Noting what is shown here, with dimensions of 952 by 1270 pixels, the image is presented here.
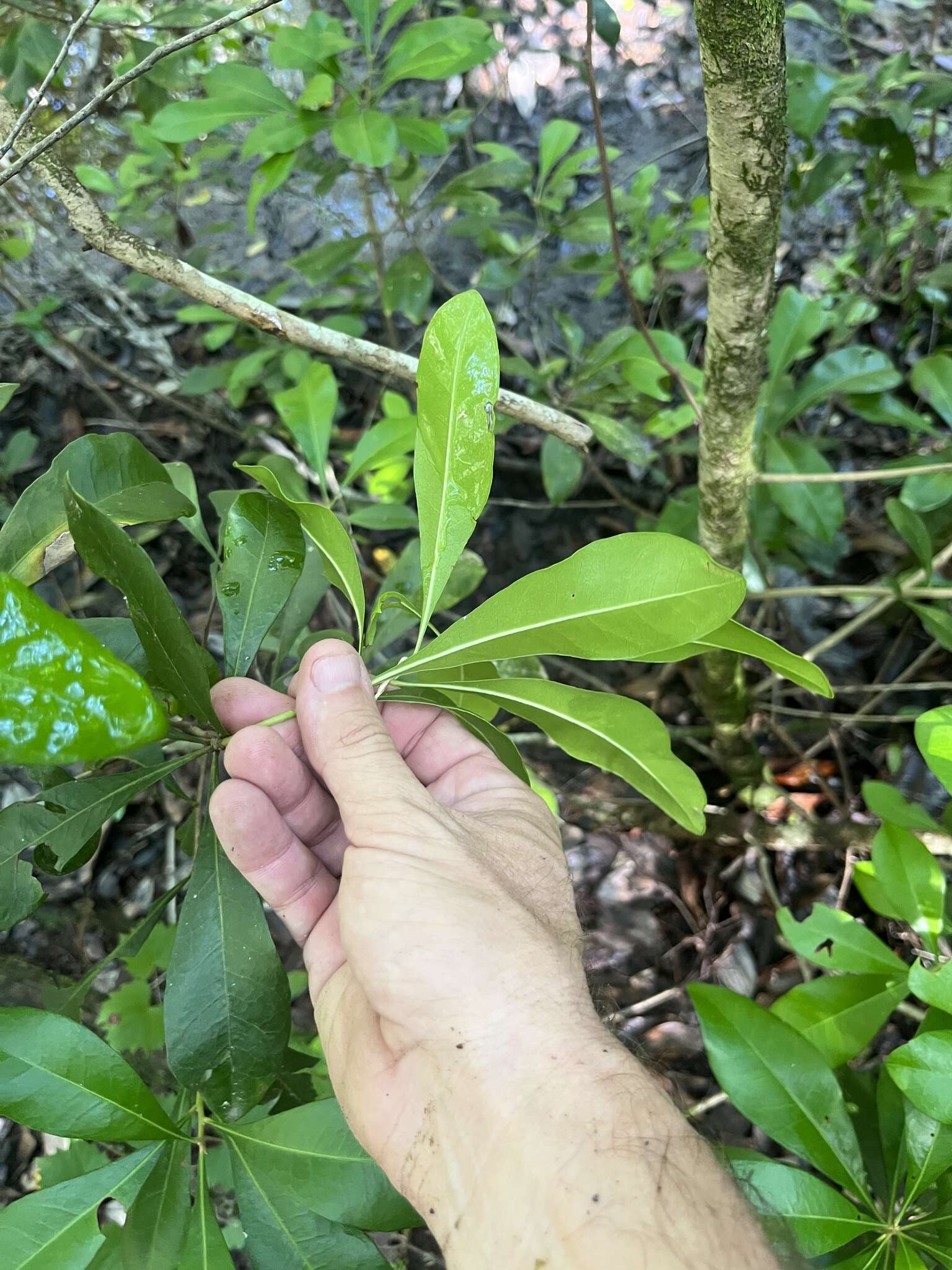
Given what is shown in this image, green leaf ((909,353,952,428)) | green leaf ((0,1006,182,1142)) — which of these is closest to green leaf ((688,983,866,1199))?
green leaf ((0,1006,182,1142))

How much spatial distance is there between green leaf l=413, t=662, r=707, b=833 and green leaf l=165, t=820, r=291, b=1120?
38 centimetres

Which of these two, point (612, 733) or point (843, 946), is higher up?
point (612, 733)

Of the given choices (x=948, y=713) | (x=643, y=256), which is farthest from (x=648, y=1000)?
(x=643, y=256)

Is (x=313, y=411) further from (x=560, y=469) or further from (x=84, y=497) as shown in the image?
(x=84, y=497)

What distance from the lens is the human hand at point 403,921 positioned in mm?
840

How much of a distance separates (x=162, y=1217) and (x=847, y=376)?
6.45 feet

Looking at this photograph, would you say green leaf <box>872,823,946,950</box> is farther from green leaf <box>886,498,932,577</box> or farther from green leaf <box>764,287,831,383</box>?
green leaf <box>764,287,831,383</box>

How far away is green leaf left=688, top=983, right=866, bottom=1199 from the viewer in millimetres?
1095

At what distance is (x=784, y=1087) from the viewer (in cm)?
111

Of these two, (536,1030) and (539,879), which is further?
(539,879)

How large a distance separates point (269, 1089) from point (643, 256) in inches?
89.5

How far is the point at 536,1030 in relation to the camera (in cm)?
83

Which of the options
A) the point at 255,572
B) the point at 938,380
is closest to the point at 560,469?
the point at 938,380

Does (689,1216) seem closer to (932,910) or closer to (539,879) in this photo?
(539,879)
